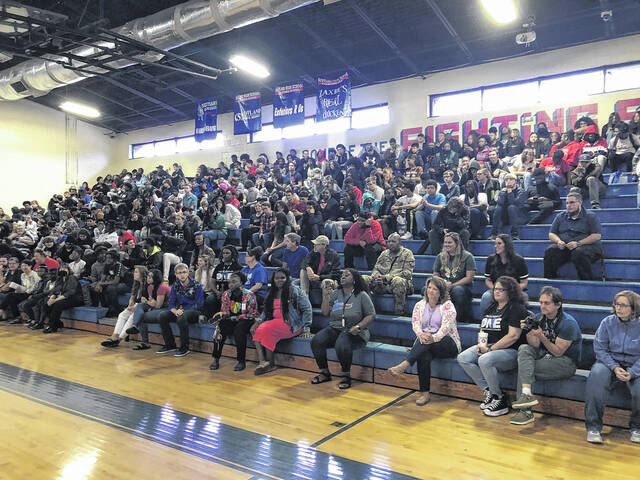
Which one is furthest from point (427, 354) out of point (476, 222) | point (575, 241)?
point (476, 222)

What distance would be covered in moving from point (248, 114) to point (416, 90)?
15.2 ft

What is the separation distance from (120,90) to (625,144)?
14.6m

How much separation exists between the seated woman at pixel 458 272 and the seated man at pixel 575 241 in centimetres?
93

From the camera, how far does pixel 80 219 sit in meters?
12.6

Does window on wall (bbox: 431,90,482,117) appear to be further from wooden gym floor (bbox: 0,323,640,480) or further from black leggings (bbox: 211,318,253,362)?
wooden gym floor (bbox: 0,323,640,480)

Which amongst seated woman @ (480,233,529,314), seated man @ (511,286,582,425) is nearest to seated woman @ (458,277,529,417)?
seated man @ (511,286,582,425)

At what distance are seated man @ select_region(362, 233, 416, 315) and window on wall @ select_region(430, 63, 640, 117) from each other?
7447 millimetres

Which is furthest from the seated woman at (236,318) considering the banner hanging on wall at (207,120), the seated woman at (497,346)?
the banner hanging on wall at (207,120)

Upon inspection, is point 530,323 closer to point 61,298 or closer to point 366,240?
point 366,240

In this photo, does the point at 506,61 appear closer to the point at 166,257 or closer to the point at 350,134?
the point at 350,134

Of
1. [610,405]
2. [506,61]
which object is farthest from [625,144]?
[610,405]

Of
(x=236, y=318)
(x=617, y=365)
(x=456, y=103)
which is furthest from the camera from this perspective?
(x=456, y=103)

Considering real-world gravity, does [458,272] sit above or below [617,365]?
above

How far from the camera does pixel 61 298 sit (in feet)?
27.1
